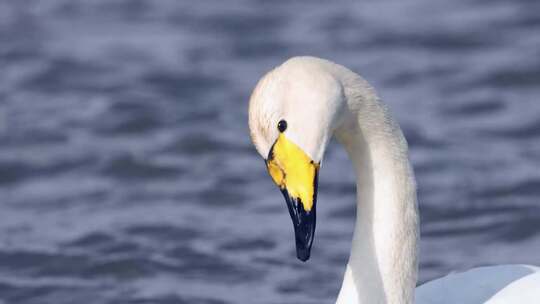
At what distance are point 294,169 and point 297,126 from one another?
0.14m

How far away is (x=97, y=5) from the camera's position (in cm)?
1157

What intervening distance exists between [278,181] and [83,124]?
4.92 m

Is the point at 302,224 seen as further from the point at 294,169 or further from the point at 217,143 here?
the point at 217,143

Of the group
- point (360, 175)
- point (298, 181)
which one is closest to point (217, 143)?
point (360, 175)

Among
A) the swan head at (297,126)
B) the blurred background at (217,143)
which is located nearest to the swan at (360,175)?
the swan head at (297,126)

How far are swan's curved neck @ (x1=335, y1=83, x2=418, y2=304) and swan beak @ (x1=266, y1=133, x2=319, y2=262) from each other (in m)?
0.33

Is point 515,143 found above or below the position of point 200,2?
below

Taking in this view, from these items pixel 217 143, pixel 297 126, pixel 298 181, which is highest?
pixel 217 143

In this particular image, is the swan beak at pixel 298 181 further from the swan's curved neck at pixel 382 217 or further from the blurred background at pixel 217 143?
the blurred background at pixel 217 143

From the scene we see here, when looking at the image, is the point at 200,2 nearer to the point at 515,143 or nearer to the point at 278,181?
the point at 515,143

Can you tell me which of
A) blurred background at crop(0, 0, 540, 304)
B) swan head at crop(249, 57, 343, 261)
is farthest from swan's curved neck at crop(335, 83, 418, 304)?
blurred background at crop(0, 0, 540, 304)

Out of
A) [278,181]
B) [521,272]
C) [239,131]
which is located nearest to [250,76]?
[239,131]

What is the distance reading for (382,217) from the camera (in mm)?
4797

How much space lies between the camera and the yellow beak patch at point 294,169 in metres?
4.38
